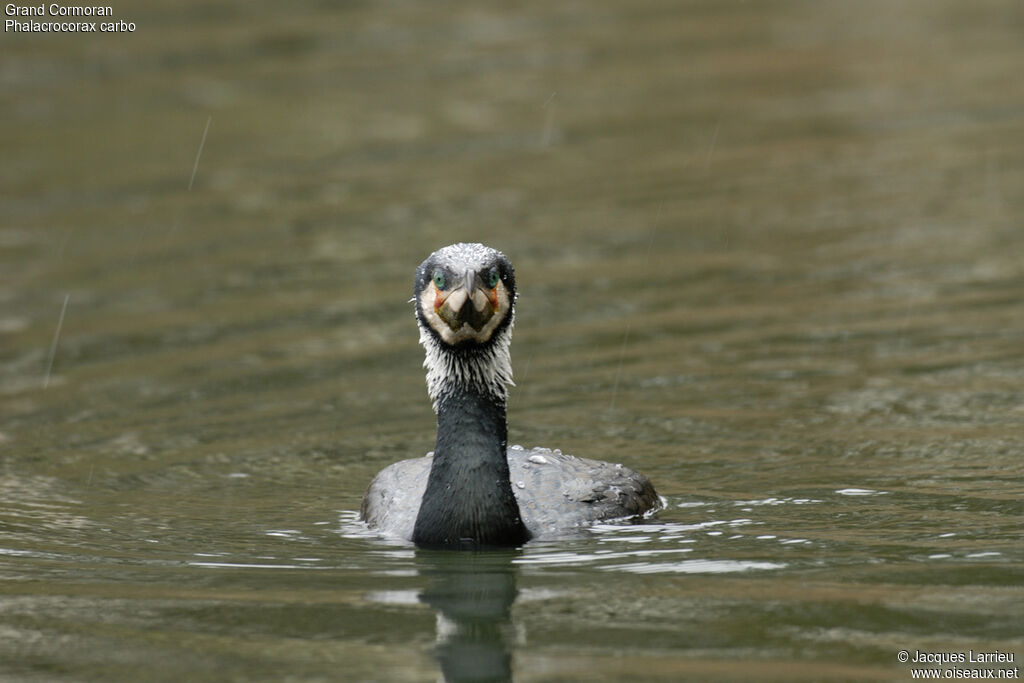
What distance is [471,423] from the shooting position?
9.12 m

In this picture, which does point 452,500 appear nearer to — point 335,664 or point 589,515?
point 589,515

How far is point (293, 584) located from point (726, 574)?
7.11 feet

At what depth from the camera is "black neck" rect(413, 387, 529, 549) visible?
29.6 feet

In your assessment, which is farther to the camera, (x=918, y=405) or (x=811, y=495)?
(x=918, y=405)

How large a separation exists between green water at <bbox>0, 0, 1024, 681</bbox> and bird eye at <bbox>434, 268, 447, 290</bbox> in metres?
1.42

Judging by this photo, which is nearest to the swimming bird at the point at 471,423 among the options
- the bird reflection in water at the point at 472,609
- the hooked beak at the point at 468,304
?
the hooked beak at the point at 468,304

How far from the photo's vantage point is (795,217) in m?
17.4

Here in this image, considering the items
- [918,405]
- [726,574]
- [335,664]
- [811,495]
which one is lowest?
[335,664]

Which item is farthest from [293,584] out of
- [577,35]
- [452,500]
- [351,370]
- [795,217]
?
[577,35]

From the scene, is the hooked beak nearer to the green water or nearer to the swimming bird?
the swimming bird

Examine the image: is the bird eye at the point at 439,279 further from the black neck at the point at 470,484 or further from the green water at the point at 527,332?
the green water at the point at 527,332

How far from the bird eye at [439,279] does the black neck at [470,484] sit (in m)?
0.65

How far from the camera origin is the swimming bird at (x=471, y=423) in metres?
8.80

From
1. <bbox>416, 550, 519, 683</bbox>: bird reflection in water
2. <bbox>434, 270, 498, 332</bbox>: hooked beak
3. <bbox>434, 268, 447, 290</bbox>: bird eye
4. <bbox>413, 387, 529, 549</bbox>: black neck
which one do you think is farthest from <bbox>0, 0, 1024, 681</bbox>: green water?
<bbox>434, 268, 447, 290</bbox>: bird eye
